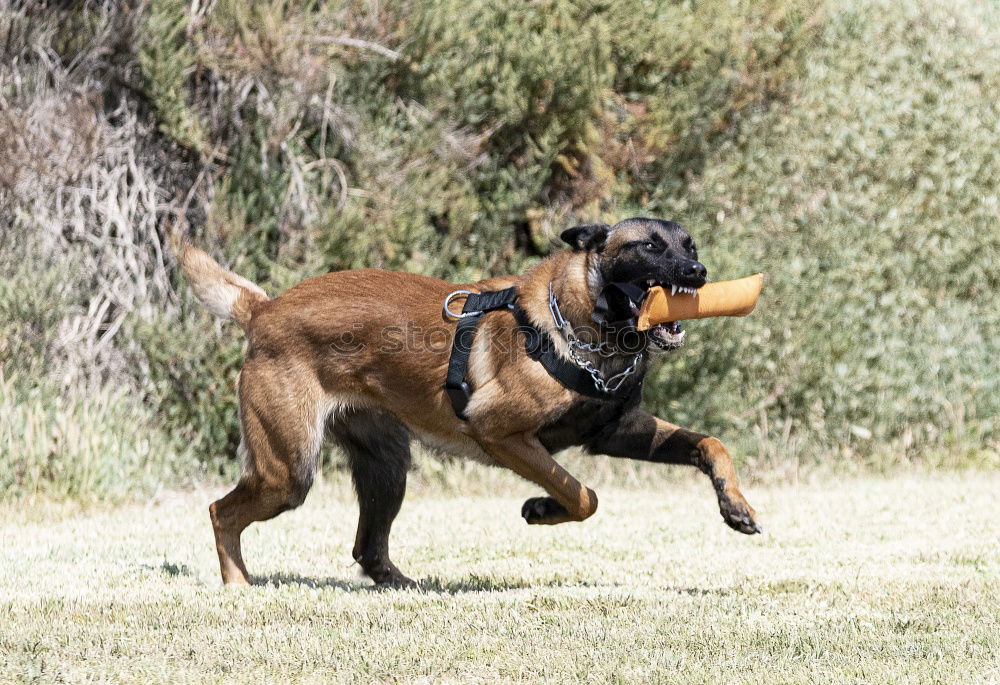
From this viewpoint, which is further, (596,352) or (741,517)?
(596,352)

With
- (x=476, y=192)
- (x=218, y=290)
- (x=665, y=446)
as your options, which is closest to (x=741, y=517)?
(x=665, y=446)

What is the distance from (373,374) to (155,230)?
4802mm

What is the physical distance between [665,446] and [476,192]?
5312mm

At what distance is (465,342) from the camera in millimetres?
5473

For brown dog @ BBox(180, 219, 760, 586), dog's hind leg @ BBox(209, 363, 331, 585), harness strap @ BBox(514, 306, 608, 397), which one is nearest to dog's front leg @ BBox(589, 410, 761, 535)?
brown dog @ BBox(180, 219, 760, 586)

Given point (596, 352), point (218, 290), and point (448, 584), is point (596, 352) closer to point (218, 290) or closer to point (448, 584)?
point (448, 584)

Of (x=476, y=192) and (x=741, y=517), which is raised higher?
(x=741, y=517)

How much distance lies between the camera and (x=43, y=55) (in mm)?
9234

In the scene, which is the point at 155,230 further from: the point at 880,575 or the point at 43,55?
A: the point at 880,575

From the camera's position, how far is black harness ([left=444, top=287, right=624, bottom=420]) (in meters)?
5.25

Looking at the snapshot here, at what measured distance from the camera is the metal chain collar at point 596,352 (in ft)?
17.3

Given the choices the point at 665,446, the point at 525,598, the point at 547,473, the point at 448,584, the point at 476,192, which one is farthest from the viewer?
the point at 476,192

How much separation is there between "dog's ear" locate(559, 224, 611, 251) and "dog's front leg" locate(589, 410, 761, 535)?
0.77 meters

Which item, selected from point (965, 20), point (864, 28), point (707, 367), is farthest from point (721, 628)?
point (965, 20)
